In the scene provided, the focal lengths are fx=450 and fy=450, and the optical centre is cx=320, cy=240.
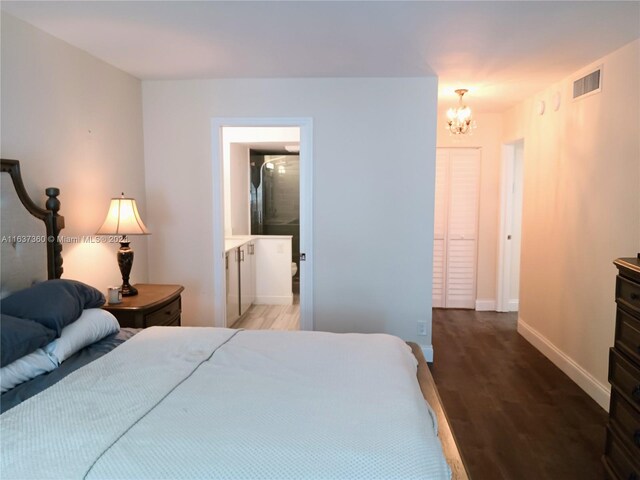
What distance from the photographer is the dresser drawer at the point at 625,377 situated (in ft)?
→ 6.52

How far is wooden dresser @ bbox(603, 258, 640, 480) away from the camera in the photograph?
198cm

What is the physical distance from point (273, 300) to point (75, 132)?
3535 millimetres

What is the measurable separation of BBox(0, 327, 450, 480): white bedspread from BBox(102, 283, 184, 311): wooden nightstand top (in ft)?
2.62

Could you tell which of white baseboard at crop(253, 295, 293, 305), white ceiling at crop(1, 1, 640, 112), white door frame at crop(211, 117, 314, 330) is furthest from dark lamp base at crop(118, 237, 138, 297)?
white baseboard at crop(253, 295, 293, 305)

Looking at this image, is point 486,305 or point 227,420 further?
point 486,305

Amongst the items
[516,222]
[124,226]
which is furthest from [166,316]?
[516,222]

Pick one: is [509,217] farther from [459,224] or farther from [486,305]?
[486,305]

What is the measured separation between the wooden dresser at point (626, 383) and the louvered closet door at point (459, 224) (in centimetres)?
340

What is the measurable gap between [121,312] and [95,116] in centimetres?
137

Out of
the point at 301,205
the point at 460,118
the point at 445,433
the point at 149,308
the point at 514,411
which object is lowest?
the point at 514,411

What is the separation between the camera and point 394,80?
3.58 m

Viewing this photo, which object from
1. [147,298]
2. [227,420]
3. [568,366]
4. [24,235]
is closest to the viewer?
[227,420]

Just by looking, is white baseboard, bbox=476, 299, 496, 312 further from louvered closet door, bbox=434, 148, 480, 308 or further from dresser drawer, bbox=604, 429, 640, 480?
dresser drawer, bbox=604, 429, 640, 480

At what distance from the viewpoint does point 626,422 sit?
81.4 inches
